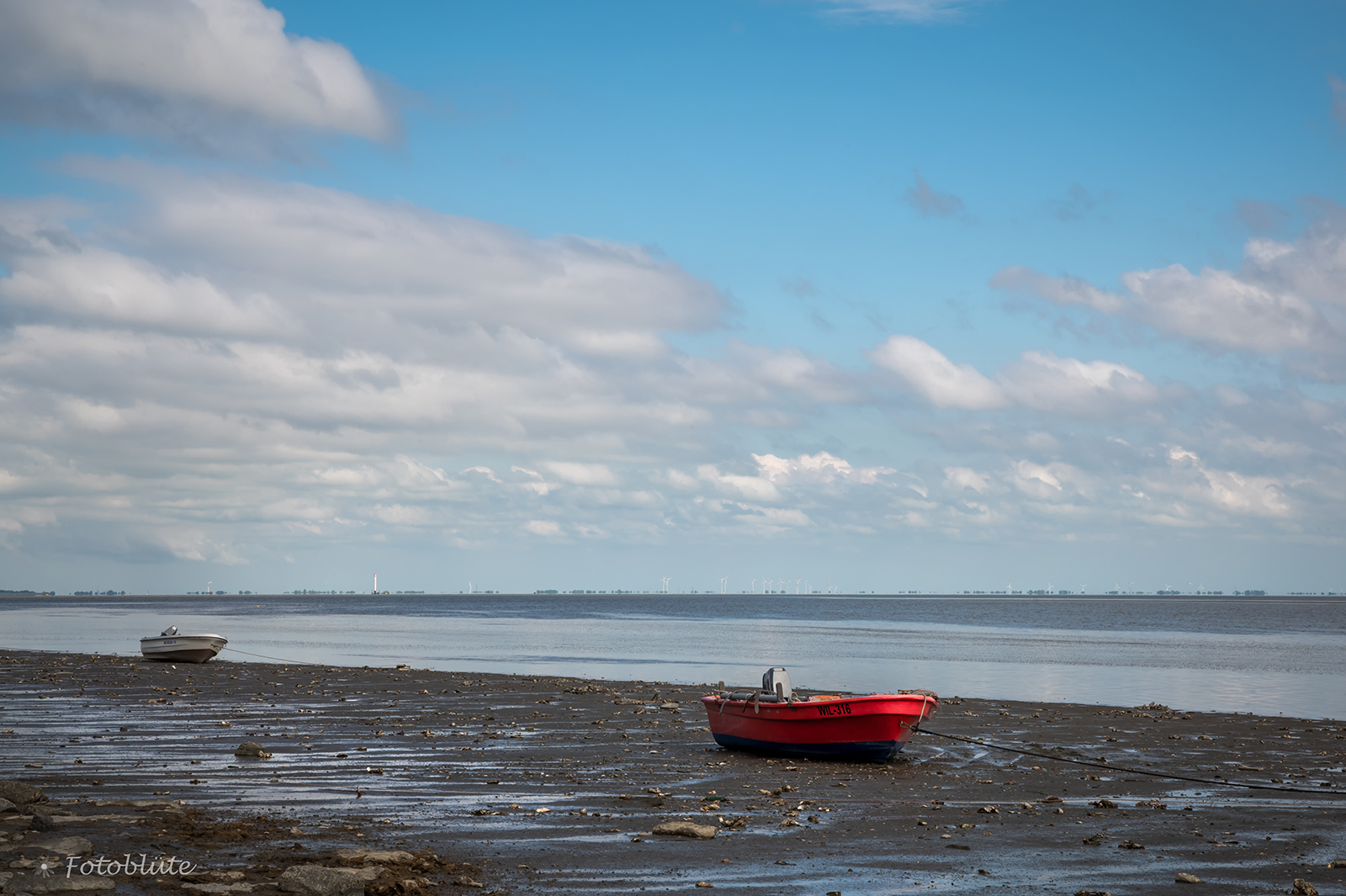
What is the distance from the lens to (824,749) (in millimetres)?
23469

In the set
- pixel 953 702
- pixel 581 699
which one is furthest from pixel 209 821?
pixel 953 702

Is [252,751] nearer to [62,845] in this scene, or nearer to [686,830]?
A: [62,845]

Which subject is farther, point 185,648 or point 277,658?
point 277,658

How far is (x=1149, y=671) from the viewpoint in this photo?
185 feet

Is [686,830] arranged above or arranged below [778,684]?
below

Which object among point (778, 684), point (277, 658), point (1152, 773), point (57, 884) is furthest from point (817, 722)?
point (277, 658)

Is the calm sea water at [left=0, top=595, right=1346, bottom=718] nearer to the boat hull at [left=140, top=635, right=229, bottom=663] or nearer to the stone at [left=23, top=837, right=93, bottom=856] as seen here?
the boat hull at [left=140, top=635, right=229, bottom=663]

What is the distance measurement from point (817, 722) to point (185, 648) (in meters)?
37.4

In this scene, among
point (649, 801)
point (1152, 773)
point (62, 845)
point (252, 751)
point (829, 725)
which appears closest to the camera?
point (62, 845)

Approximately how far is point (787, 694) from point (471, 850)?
12.2 m

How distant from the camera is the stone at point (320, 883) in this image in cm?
1140

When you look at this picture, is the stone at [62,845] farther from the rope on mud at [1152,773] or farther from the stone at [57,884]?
the rope on mud at [1152,773]

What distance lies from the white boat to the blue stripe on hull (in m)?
33.8

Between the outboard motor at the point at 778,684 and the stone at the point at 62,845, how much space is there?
48.3 feet
